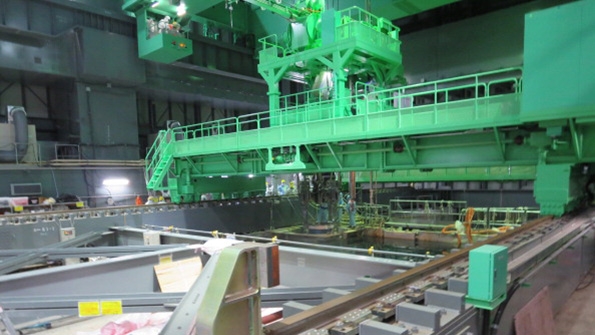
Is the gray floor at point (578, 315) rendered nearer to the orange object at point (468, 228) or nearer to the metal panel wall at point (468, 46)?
the orange object at point (468, 228)

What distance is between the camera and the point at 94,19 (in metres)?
17.5

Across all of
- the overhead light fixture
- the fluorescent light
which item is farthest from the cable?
the fluorescent light

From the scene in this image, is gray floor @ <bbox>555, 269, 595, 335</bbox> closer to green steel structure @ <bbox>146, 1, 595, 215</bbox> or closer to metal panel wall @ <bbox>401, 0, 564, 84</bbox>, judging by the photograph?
green steel structure @ <bbox>146, 1, 595, 215</bbox>

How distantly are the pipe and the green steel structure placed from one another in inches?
277

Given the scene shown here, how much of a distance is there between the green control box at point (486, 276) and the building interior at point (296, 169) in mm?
17

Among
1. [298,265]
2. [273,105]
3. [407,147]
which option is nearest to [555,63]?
[407,147]

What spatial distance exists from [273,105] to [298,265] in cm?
836

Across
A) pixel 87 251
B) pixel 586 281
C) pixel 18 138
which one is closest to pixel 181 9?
pixel 18 138

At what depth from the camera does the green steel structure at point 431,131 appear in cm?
493

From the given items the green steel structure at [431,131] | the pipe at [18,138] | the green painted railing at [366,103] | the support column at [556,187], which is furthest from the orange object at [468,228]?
the pipe at [18,138]

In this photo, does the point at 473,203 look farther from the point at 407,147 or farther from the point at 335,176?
the point at 407,147

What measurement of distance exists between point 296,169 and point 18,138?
45.7 ft

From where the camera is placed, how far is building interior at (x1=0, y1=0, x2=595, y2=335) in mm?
2439

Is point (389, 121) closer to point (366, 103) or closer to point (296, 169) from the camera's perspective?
point (366, 103)
